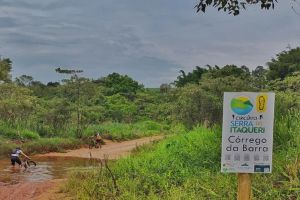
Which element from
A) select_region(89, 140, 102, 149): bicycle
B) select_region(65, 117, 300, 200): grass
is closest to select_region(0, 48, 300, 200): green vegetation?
select_region(65, 117, 300, 200): grass

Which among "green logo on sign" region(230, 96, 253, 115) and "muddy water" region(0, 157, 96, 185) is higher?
"green logo on sign" region(230, 96, 253, 115)

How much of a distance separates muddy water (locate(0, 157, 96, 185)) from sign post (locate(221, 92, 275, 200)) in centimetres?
953

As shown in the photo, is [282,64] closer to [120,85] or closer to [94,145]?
[94,145]

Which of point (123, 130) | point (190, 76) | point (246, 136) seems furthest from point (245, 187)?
point (190, 76)

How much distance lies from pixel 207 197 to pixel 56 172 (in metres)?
12.3

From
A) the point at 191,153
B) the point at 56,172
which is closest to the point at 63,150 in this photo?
the point at 56,172

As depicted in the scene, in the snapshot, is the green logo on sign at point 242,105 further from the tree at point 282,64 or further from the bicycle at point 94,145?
the tree at point 282,64

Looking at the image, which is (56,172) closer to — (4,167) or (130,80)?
(4,167)

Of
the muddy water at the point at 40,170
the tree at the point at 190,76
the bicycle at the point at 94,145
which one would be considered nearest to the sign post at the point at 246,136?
the muddy water at the point at 40,170

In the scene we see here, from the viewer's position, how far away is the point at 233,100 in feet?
19.6

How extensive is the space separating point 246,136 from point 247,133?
0.12 feet

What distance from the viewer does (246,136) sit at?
19.1 ft

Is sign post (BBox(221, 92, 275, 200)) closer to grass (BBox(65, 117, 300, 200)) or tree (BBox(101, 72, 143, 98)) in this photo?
grass (BBox(65, 117, 300, 200))

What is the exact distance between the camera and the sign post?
5.77m
